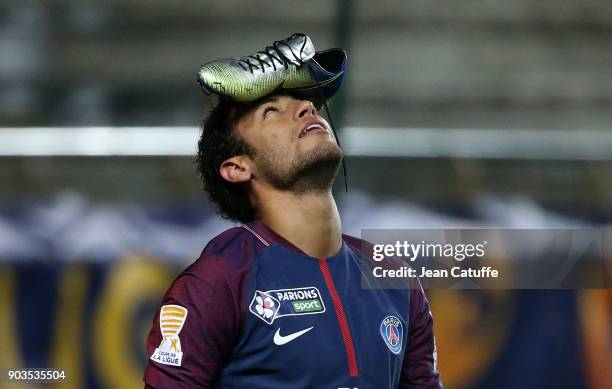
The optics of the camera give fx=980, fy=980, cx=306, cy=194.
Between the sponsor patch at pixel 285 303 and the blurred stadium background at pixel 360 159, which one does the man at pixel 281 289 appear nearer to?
the sponsor patch at pixel 285 303

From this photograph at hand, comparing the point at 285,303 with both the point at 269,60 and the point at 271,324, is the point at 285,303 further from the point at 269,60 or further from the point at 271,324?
the point at 269,60

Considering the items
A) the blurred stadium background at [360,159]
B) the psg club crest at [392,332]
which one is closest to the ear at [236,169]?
the psg club crest at [392,332]

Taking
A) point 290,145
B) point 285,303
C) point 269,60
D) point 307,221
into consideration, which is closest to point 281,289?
point 285,303

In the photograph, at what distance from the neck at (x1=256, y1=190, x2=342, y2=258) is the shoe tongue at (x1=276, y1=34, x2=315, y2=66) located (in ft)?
0.74

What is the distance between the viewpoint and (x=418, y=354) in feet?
5.46

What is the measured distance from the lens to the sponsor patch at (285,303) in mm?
→ 1499

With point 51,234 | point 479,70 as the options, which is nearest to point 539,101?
point 479,70

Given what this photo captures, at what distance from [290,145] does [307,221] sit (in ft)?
0.42

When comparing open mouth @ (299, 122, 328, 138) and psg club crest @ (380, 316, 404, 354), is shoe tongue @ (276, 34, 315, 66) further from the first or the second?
psg club crest @ (380, 316, 404, 354)

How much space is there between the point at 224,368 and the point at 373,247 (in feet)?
1.43

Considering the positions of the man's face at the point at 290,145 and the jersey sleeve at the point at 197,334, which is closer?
the jersey sleeve at the point at 197,334

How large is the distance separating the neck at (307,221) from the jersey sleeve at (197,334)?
16 centimetres

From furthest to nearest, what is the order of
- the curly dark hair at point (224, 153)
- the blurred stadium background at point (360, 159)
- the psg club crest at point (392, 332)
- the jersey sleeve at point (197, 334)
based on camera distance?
1. the blurred stadium background at point (360, 159)
2. the curly dark hair at point (224, 153)
3. the psg club crest at point (392, 332)
4. the jersey sleeve at point (197, 334)

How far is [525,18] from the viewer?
8.00ft
